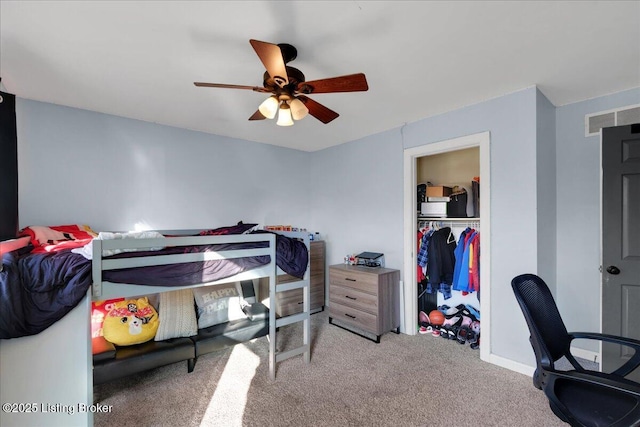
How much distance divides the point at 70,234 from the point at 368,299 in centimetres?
291

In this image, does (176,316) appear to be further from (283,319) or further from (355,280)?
(355,280)

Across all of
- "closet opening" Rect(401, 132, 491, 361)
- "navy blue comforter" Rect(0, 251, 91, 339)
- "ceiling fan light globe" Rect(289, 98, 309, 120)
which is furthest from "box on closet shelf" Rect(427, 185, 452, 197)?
"navy blue comforter" Rect(0, 251, 91, 339)

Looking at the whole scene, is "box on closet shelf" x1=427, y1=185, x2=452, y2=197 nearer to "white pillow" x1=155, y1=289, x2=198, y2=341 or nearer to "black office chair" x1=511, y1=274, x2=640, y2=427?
"black office chair" x1=511, y1=274, x2=640, y2=427

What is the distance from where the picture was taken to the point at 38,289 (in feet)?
5.17

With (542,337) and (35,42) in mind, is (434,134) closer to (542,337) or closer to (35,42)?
(542,337)

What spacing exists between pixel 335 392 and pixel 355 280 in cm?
131

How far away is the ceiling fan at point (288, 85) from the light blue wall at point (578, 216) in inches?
93.3

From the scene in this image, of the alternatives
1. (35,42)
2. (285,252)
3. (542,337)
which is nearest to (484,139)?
(542,337)

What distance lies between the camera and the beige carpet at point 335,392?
1.91m

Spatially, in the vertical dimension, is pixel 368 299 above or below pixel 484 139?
below

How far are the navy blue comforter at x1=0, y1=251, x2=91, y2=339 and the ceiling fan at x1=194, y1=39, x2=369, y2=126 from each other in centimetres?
131

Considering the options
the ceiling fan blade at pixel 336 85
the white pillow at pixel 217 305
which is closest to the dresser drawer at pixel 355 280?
the white pillow at pixel 217 305

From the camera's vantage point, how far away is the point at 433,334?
327cm

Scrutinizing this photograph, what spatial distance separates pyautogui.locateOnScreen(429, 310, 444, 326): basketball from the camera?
331 cm
